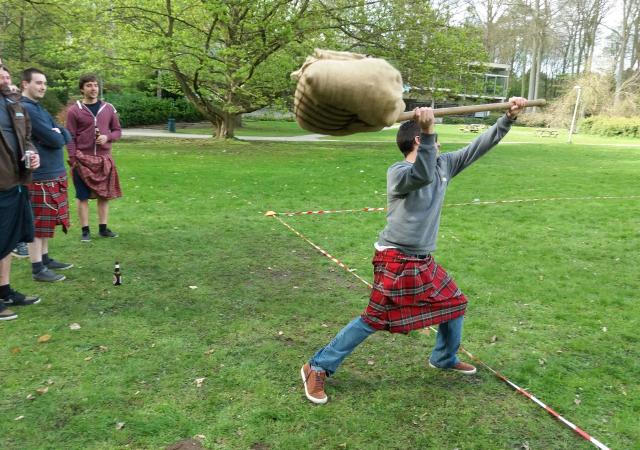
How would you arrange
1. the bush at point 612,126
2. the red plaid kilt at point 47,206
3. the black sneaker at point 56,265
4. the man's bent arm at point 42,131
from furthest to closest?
1. the bush at point 612,126
2. the black sneaker at point 56,265
3. the red plaid kilt at point 47,206
4. the man's bent arm at point 42,131

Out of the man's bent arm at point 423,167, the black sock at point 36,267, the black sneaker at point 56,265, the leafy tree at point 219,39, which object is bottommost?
the black sneaker at point 56,265

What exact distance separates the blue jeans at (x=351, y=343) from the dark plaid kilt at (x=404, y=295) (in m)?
0.10

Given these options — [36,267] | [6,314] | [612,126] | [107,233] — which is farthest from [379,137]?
[6,314]

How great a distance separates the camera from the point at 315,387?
11.3 ft

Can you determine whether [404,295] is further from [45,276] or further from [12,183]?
[45,276]

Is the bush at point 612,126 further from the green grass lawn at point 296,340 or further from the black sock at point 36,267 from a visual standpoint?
the black sock at point 36,267

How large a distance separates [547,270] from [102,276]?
4.95 meters

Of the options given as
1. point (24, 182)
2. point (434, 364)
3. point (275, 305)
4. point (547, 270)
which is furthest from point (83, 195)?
point (547, 270)

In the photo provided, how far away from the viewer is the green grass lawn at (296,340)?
3158 millimetres

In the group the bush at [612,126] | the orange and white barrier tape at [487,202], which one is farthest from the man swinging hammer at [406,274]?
the bush at [612,126]

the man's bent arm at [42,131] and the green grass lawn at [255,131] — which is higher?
the man's bent arm at [42,131]

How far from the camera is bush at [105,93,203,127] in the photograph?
29.1 metres

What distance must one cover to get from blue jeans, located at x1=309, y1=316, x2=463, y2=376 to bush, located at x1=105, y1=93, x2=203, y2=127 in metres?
27.4

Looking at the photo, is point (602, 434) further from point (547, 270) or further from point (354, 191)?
point (354, 191)
